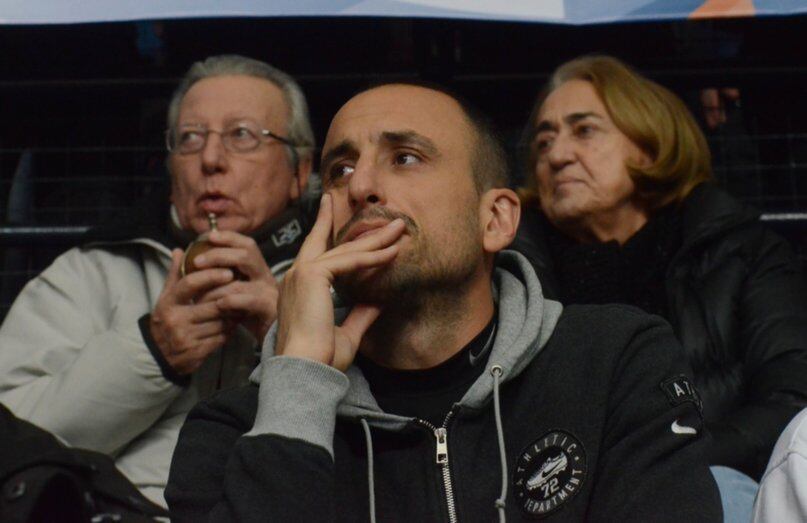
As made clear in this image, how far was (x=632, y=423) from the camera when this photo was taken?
2.47 meters

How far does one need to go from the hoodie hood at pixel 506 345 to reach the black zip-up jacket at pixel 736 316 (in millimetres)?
821

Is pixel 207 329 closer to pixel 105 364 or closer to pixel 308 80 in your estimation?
pixel 105 364

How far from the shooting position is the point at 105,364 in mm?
3377

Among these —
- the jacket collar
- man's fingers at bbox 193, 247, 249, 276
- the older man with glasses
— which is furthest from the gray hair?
the jacket collar

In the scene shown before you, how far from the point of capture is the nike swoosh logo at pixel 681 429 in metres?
2.42

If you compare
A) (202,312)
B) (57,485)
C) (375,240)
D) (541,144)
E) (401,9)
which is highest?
(401,9)

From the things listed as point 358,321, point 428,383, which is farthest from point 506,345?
point 358,321

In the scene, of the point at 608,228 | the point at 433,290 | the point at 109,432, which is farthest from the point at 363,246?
the point at 608,228

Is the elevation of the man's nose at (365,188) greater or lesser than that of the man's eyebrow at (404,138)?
lesser

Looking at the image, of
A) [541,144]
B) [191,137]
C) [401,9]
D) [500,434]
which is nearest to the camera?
[500,434]

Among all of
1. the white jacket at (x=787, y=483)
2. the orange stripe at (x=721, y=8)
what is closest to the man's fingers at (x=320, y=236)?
the white jacket at (x=787, y=483)

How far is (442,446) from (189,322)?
1.09 m

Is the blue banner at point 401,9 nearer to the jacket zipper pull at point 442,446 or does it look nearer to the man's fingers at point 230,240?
the man's fingers at point 230,240

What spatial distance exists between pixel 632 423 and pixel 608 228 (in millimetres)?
1632
